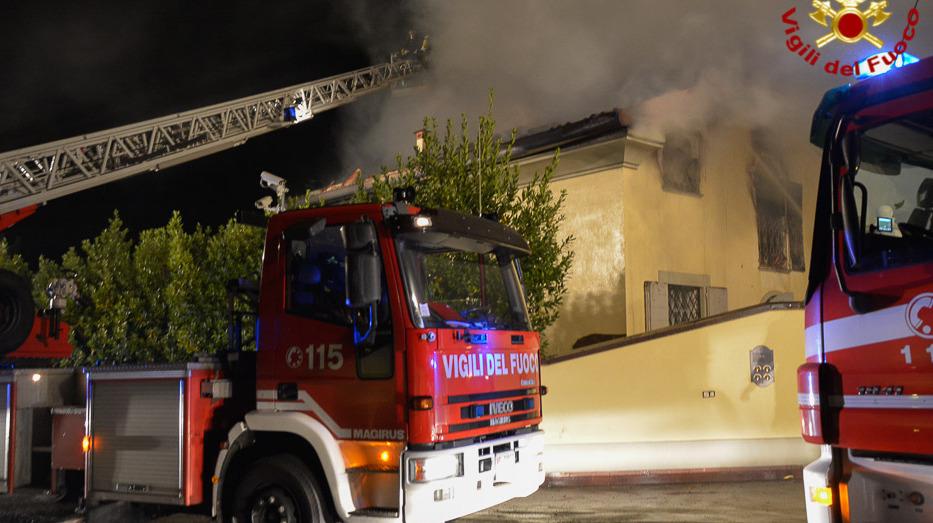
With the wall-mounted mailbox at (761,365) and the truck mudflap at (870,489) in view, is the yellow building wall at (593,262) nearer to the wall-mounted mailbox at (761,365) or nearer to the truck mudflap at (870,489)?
the wall-mounted mailbox at (761,365)

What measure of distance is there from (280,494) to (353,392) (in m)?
0.90

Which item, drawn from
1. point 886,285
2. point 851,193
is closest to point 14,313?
point 851,193

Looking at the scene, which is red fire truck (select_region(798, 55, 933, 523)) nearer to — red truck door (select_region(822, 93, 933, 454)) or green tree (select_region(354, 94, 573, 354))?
red truck door (select_region(822, 93, 933, 454))

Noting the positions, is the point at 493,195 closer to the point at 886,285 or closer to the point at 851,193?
the point at 851,193

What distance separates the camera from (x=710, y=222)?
13477mm

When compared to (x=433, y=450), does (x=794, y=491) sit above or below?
below

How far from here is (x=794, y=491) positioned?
319 inches

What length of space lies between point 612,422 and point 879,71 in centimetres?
582

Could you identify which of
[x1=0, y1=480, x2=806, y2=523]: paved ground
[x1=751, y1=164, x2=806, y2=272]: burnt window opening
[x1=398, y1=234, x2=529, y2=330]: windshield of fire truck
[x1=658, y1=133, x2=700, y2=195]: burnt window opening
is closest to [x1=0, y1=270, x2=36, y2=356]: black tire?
[x1=0, y1=480, x2=806, y2=523]: paved ground

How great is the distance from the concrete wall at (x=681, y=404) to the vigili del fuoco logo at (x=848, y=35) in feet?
9.67

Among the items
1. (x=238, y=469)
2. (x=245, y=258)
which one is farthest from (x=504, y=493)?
(x=245, y=258)

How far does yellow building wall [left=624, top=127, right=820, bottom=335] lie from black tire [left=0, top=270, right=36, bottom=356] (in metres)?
7.58

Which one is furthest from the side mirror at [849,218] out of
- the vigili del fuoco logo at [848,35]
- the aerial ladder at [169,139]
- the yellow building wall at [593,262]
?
the aerial ladder at [169,139]

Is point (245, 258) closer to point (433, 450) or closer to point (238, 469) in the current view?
point (238, 469)
